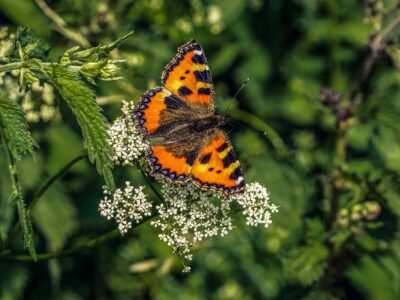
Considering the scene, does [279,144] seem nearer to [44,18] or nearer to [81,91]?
[44,18]

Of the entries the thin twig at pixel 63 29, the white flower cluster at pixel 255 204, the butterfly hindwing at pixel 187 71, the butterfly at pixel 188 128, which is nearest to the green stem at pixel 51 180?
the butterfly at pixel 188 128

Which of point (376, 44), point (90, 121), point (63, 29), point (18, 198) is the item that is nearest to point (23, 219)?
point (18, 198)

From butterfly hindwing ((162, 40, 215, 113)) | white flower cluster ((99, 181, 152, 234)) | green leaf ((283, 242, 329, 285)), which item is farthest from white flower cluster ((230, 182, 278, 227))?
green leaf ((283, 242, 329, 285))

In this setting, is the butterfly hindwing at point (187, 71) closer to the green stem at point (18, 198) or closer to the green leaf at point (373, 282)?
the green stem at point (18, 198)

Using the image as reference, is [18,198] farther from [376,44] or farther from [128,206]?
[376,44]

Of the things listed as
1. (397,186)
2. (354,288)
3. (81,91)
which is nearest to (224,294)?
(354,288)

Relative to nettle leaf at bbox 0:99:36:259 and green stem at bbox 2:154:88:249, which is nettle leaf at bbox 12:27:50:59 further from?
green stem at bbox 2:154:88:249
